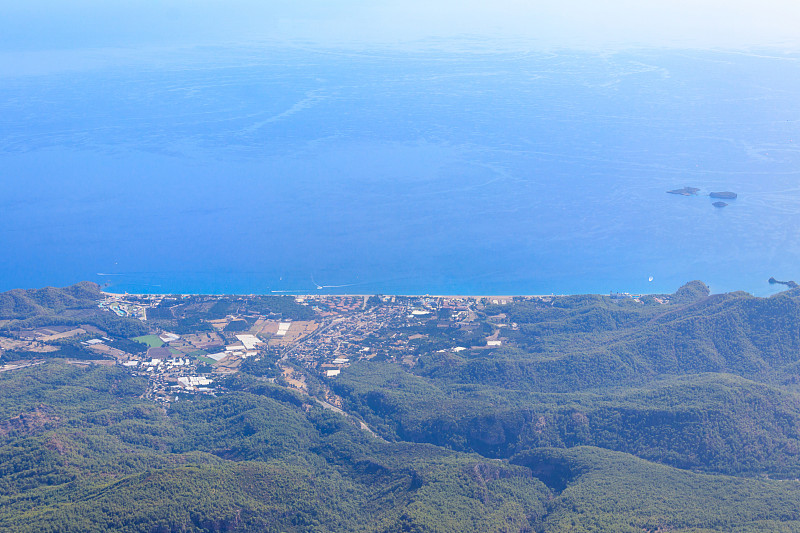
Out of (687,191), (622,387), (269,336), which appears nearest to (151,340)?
(269,336)

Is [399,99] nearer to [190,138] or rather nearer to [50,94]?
[190,138]

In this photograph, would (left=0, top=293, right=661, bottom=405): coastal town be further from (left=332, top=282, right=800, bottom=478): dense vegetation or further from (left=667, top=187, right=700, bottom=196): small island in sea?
(left=667, top=187, right=700, bottom=196): small island in sea

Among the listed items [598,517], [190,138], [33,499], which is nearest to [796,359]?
[598,517]

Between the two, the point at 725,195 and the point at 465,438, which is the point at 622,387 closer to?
the point at 465,438

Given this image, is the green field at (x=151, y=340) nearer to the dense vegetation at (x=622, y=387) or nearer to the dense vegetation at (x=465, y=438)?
the dense vegetation at (x=465, y=438)

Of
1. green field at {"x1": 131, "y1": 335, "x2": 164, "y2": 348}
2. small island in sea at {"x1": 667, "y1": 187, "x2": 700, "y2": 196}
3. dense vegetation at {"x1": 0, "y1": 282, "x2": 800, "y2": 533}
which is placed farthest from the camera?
small island in sea at {"x1": 667, "y1": 187, "x2": 700, "y2": 196}

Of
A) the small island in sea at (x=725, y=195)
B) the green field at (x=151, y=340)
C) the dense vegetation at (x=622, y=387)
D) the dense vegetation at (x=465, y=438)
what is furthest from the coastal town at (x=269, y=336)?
the small island in sea at (x=725, y=195)

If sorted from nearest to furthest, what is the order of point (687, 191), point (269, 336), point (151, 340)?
point (151, 340) → point (269, 336) → point (687, 191)

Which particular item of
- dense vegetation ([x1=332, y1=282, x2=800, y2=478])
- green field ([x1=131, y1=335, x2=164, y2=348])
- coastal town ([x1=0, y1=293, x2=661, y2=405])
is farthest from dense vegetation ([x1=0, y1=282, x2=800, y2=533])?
green field ([x1=131, y1=335, x2=164, y2=348])
